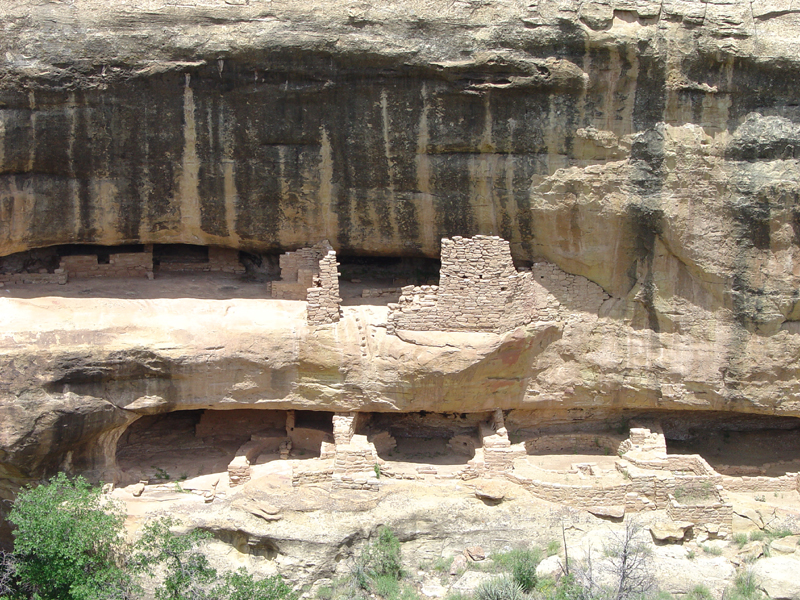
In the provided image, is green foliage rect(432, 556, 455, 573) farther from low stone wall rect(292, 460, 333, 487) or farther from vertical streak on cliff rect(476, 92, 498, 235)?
vertical streak on cliff rect(476, 92, 498, 235)

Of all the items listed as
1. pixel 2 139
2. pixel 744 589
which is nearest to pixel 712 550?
pixel 744 589

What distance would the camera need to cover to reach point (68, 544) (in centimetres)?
914

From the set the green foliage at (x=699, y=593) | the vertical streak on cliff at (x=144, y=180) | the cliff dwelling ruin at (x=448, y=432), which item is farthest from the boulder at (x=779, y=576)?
the vertical streak on cliff at (x=144, y=180)

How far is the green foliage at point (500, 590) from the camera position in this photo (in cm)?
879

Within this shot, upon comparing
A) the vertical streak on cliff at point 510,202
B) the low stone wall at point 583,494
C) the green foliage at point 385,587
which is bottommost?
the green foliage at point 385,587

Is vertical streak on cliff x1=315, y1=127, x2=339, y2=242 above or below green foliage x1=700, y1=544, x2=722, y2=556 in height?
above

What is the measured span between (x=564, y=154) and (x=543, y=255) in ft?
4.47

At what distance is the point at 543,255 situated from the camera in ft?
34.6

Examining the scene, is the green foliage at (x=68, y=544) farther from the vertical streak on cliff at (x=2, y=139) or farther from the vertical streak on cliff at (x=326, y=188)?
the vertical streak on cliff at (x=326, y=188)

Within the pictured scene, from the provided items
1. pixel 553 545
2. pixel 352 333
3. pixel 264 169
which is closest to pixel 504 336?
pixel 352 333

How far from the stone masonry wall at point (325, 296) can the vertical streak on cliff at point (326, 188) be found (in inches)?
13.1

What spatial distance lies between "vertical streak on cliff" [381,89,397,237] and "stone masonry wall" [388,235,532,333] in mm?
699

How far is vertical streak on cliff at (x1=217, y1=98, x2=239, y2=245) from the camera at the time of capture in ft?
31.6

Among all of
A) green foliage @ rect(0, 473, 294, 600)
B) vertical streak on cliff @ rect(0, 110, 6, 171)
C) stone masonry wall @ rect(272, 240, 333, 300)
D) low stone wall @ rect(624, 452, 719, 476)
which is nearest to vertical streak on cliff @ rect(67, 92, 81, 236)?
vertical streak on cliff @ rect(0, 110, 6, 171)
